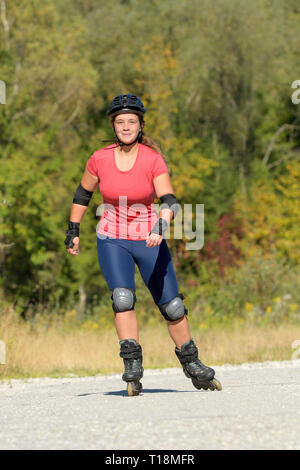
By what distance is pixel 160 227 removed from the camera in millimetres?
6133

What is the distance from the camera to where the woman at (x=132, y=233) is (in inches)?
254

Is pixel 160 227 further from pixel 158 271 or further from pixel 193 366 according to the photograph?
pixel 193 366

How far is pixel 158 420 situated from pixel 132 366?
1639mm

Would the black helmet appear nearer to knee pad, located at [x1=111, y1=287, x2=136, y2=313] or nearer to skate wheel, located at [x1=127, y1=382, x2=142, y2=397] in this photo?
knee pad, located at [x1=111, y1=287, x2=136, y2=313]

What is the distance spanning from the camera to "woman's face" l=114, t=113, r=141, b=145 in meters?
6.61

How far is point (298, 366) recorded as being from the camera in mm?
10578

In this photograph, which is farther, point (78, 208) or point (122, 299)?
point (78, 208)

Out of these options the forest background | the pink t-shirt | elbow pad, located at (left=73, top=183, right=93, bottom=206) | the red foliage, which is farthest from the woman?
the red foliage

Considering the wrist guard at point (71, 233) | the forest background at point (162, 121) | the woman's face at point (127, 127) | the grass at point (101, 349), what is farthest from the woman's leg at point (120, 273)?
the forest background at point (162, 121)

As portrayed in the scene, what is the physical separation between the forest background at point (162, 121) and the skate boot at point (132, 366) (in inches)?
580

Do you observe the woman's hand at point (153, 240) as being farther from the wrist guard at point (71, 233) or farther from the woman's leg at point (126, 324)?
the wrist guard at point (71, 233)

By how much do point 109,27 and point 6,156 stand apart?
11.4 m

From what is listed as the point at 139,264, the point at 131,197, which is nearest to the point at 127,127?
the point at 131,197

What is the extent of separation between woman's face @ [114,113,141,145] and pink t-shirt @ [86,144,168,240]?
0.16 m
